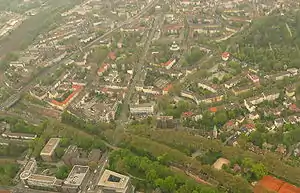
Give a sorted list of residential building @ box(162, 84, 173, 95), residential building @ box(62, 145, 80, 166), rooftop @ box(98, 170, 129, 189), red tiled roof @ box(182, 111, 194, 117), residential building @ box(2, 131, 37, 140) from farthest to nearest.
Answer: residential building @ box(162, 84, 173, 95)
residential building @ box(2, 131, 37, 140)
red tiled roof @ box(182, 111, 194, 117)
residential building @ box(62, 145, 80, 166)
rooftop @ box(98, 170, 129, 189)

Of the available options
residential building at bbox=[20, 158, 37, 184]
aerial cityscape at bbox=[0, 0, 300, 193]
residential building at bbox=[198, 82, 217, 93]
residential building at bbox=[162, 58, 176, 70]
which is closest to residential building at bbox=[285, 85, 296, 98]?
aerial cityscape at bbox=[0, 0, 300, 193]

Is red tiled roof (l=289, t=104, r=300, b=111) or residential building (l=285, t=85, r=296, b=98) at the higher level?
residential building (l=285, t=85, r=296, b=98)

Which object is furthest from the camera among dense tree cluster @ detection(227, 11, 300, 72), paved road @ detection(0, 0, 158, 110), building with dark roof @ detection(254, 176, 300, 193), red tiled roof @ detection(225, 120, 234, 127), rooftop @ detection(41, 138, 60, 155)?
paved road @ detection(0, 0, 158, 110)

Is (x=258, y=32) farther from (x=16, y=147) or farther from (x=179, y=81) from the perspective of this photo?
(x=16, y=147)

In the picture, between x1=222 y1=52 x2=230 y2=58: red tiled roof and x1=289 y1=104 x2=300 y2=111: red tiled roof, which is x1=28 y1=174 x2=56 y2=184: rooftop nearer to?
x1=289 y1=104 x2=300 y2=111: red tiled roof

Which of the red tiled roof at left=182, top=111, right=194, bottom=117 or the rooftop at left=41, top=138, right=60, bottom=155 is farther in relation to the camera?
the red tiled roof at left=182, top=111, right=194, bottom=117

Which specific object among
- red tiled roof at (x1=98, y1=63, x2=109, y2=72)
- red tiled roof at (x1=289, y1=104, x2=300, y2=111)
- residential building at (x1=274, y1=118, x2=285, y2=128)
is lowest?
red tiled roof at (x1=289, y1=104, x2=300, y2=111)

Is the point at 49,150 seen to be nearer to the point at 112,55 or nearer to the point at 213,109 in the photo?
the point at 213,109

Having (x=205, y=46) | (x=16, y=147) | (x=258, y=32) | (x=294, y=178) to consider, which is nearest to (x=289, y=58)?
(x=258, y=32)

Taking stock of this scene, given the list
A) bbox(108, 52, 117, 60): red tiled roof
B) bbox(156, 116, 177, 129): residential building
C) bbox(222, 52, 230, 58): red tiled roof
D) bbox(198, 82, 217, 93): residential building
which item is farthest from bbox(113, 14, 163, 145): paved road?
bbox(222, 52, 230, 58): red tiled roof
